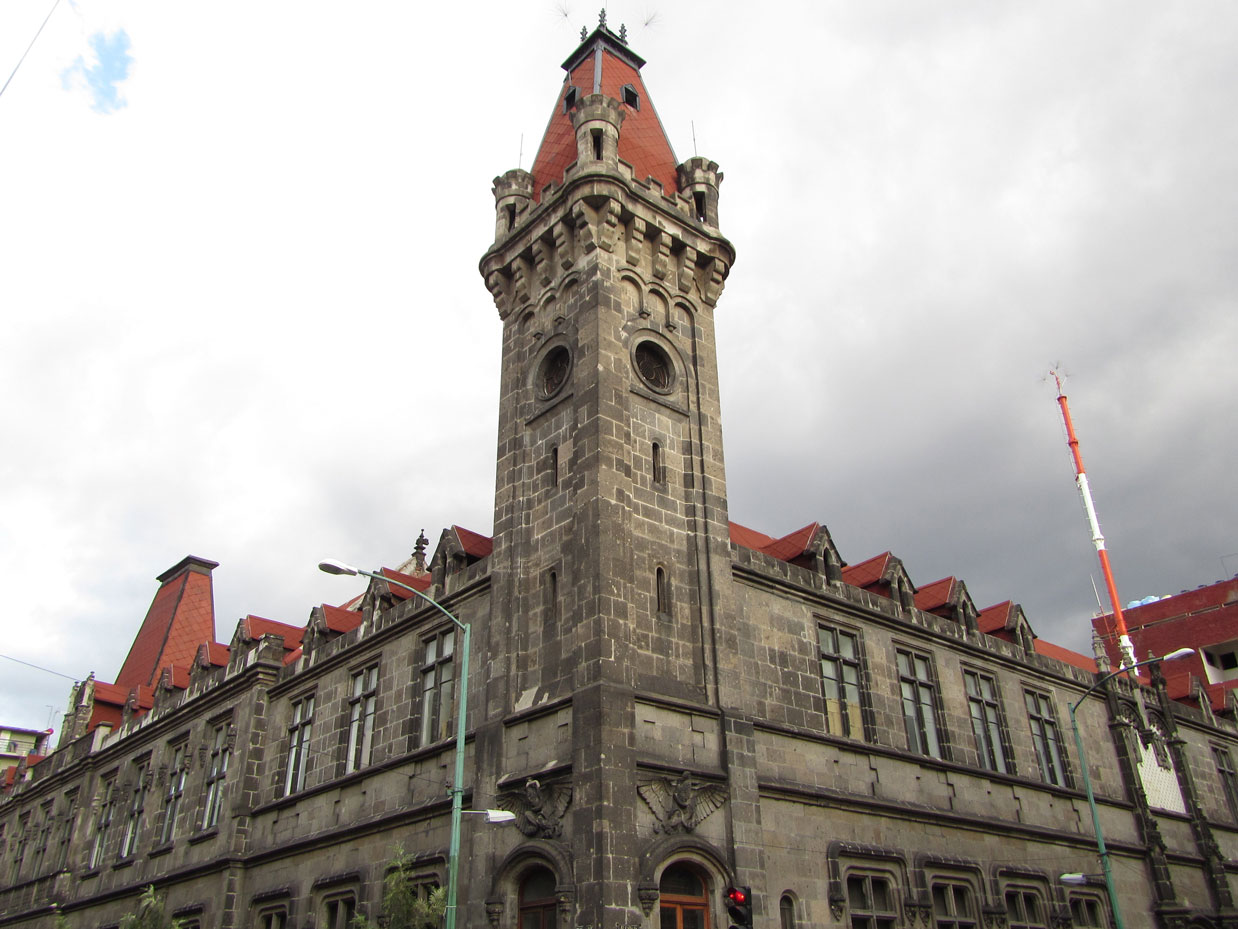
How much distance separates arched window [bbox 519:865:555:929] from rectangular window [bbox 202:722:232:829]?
1634cm

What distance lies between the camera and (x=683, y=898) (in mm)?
18234

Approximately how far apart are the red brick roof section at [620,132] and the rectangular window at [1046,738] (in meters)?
19.5

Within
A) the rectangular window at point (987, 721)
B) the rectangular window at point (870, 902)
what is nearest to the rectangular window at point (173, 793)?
the rectangular window at point (870, 902)

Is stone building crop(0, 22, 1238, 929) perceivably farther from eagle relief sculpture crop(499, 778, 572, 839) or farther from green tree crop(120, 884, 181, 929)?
green tree crop(120, 884, 181, 929)

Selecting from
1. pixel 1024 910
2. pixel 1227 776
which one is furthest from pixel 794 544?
pixel 1227 776

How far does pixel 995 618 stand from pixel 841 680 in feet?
33.9

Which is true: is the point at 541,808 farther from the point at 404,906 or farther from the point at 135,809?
the point at 135,809

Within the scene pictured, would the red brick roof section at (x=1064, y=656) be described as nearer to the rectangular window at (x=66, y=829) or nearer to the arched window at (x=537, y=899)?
the arched window at (x=537, y=899)

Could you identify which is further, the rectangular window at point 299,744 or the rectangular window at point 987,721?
the rectangular window at point 299,744

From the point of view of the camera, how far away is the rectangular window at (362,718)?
2645 centimetres

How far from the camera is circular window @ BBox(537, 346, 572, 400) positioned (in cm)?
2414

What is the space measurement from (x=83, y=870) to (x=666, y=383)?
33.1 metres

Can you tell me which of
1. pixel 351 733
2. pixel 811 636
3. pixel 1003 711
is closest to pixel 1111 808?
pixel 1003 711

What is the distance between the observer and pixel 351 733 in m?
27.3
